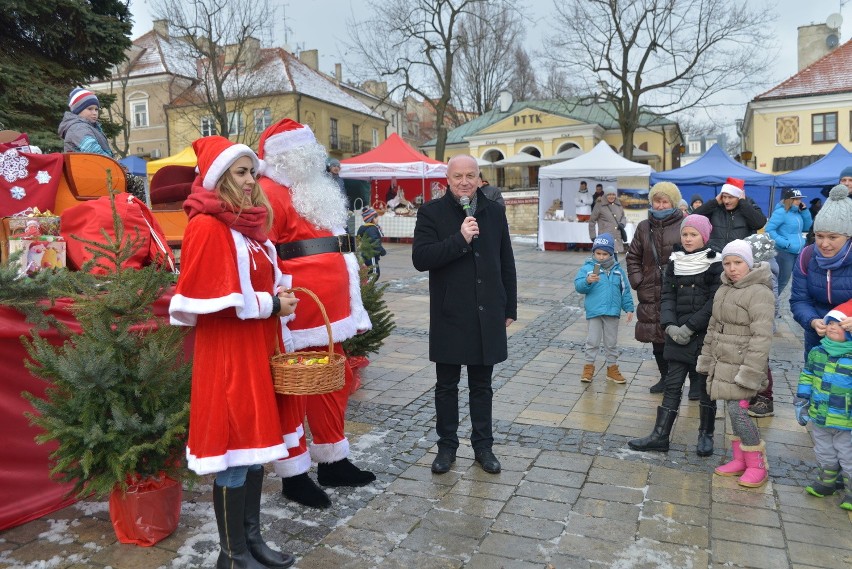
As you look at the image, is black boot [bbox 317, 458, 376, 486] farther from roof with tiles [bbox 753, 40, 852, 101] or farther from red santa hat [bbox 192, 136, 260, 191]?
roof with tiles [bbox 753, 40, 852, 101]

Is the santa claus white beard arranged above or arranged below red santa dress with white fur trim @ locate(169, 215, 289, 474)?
above

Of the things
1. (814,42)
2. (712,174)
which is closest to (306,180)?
(712,174)

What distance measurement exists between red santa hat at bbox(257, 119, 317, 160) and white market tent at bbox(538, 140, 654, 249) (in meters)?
15.1

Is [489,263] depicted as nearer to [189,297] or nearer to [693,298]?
[693,298]

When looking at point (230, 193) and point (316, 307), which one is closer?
point (230, 193)

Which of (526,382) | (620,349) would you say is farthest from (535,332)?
(526,382)

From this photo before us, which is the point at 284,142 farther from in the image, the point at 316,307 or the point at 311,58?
the point at 311,58

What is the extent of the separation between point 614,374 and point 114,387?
187 inches

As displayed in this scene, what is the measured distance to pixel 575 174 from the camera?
18453 millimetres

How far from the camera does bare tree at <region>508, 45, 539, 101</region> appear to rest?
54.1 m

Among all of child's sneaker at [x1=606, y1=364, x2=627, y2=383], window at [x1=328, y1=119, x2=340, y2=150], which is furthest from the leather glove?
window at [x1=328, y1=119, x2=340, y2=150]

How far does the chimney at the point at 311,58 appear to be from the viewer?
166ft

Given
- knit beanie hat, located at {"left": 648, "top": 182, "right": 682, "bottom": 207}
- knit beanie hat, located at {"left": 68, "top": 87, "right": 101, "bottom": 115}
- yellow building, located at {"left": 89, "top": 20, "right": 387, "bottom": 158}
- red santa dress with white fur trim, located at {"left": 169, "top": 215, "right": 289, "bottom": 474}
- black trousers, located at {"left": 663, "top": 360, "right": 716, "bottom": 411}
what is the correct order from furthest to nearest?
yellow building, located at {"left": 89, "top": 20, "right": 387, "bottom": 158}
knit beanie hat, located at {"left": 648, "top": 182, "right": 682, "bottom": 207}
knit beanie hat, located at {"left": 68, "top": 87, "right": 101, "bottom": 115}
black trousers, located at {"left": 663, "top": 360, "right": 716, "bottom": 411}
red santa dress with white fur trim, located at {"left": 169, "top": 215, "right": 289, "bottom": 474}

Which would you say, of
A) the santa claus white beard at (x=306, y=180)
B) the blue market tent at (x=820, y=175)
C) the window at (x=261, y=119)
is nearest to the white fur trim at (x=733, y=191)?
the santa claus white beard at (x=306, y=180)
